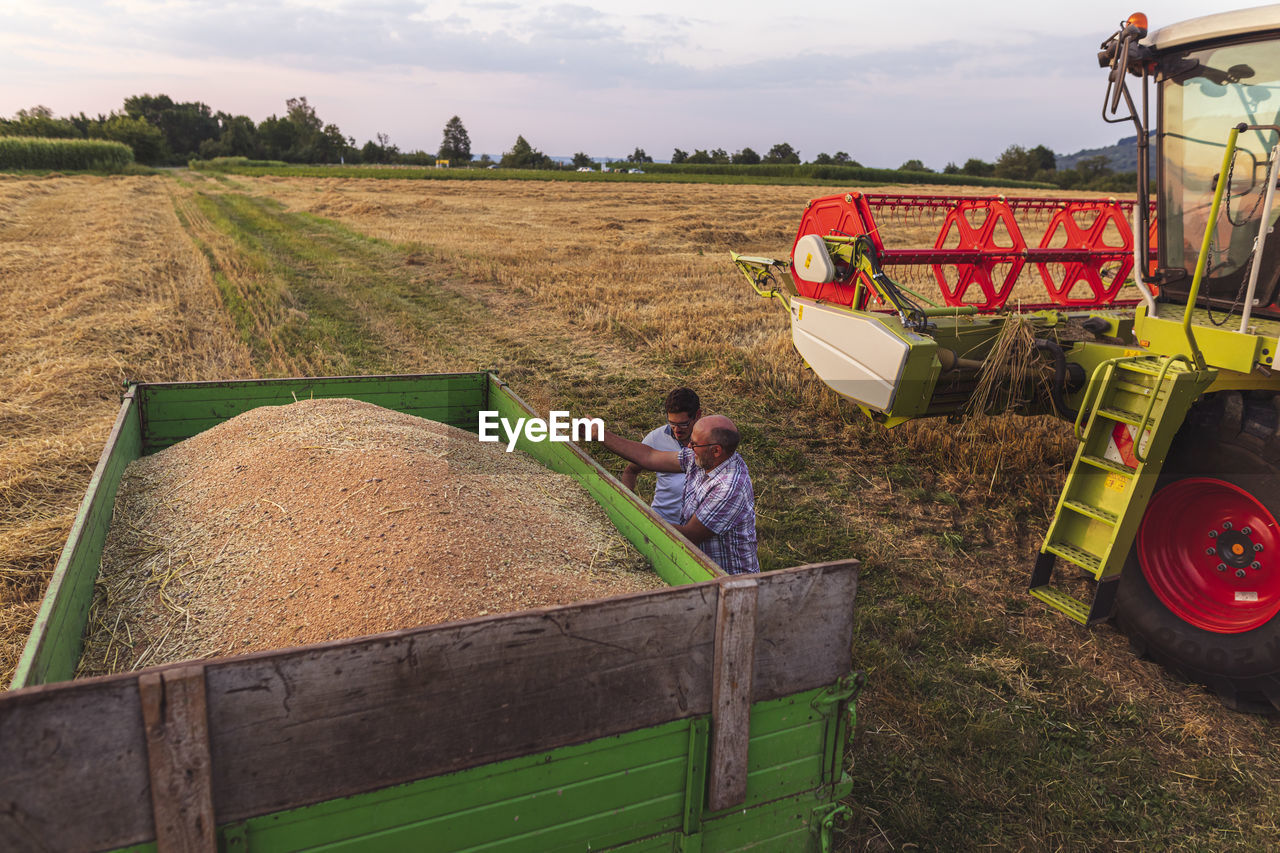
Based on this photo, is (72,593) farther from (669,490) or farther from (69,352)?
(69,352)

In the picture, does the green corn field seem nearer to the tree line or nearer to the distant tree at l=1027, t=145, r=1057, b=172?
the tree line

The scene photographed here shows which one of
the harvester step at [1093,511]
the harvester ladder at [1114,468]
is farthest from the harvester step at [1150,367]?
the harvester step at [1093,511]

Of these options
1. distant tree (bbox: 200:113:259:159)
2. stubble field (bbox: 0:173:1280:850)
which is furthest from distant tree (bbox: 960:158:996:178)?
distant tree (bbox: 200:113:259:159)

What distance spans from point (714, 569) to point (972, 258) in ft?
12.9

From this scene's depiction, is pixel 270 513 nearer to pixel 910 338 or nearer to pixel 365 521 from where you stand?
pixel 365 521

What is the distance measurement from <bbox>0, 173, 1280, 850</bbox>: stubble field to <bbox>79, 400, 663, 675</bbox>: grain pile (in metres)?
0.85

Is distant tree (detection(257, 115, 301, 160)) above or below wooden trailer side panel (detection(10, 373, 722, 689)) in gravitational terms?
above

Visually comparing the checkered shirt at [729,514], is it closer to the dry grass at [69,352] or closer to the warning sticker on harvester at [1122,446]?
the warning sticker on harvester at [1122,446]

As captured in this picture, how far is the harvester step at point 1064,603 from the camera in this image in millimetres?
3502

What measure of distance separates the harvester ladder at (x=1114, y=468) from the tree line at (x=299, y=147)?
4380 cm

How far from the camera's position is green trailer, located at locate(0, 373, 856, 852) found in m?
1.32

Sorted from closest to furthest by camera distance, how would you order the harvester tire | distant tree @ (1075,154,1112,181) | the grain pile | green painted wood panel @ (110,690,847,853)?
green painted wood panel @ (110,690,847,853) → the grain pile → the harvester tire → distant tree @ (1075,154,1112,181)

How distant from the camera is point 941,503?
5.20 metres

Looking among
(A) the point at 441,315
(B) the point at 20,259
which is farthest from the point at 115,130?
(A) the point at 441,315
